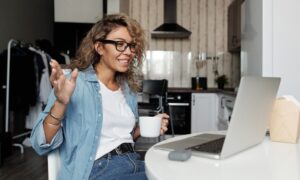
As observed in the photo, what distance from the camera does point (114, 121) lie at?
48.8 inches

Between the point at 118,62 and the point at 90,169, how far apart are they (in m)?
0.44

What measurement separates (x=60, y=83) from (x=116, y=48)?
1.31 ft

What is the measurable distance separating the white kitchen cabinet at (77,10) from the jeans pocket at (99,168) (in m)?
4.80

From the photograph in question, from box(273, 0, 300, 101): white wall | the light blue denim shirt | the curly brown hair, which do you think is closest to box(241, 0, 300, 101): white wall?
box(273, 0, 300, 101): white wall

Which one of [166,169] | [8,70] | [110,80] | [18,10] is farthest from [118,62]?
[18,10]

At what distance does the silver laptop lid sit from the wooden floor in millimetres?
2365

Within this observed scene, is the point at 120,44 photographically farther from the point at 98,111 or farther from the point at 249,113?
the point at 249,113

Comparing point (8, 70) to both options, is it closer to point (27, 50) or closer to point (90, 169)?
point (27, 50)

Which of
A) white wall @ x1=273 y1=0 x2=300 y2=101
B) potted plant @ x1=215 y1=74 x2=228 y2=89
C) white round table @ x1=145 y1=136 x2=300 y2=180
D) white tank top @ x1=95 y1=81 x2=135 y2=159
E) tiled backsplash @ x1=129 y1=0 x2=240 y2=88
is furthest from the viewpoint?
tiled backsplash @ x1=129 y1=0 x2=240 y2=88

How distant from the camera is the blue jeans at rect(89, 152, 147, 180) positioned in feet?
3.54

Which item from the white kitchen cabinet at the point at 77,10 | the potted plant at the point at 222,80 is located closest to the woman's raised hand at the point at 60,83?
the potted plant at the point at 222,80

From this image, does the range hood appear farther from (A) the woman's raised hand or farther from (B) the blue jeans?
(A) the woman's raised hand

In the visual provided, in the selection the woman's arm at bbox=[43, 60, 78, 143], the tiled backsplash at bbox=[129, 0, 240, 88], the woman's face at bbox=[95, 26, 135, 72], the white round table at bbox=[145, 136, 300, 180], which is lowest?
the white round table at bbox=[145, 136, 300, 180]

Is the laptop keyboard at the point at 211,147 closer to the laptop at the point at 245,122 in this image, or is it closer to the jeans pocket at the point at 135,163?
the laptop at the point at 245,122
